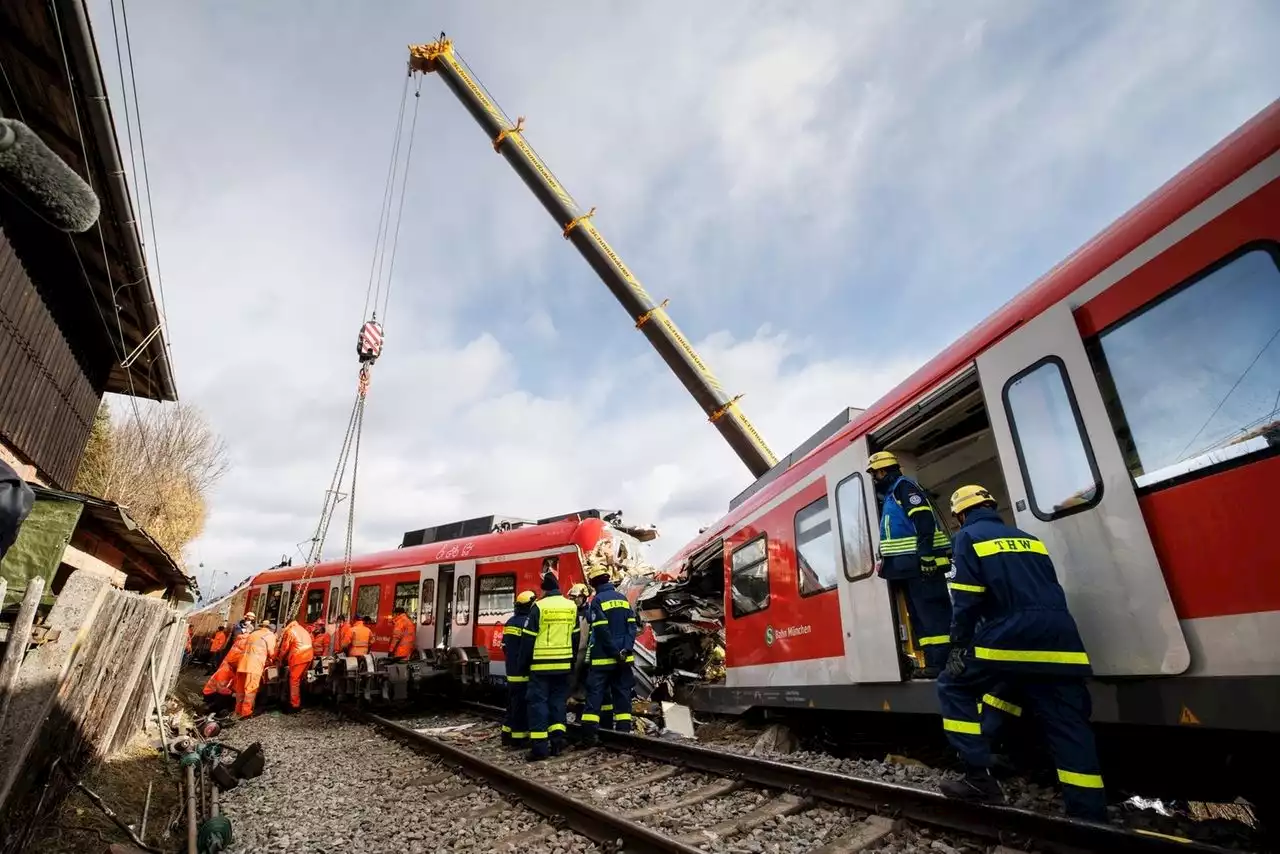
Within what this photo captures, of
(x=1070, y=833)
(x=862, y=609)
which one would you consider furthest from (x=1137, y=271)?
(x=862, y=609)

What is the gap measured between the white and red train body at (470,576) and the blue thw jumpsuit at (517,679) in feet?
9.45

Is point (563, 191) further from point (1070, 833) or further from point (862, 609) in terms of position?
point (1070, 833)

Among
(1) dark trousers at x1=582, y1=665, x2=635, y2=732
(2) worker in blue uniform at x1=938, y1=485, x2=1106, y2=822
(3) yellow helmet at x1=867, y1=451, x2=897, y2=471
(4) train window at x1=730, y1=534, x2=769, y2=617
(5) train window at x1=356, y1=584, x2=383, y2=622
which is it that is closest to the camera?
(2) worker in blue uniform at x1=938, y1=485, x2=1106, y2=822

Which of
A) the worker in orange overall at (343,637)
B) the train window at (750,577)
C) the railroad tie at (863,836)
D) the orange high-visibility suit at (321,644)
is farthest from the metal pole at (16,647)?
the orange high-visibility suit at (321,644)

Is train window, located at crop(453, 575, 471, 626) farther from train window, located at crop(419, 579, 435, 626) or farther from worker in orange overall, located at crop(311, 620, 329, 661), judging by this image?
worker in orange overall, located at crop(311, 620, 329, 661)

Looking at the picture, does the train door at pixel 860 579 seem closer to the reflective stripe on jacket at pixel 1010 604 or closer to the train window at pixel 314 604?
the reflective stripe on jacket at pixel 1010 604

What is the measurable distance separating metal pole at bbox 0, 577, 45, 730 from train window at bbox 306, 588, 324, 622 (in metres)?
12.3

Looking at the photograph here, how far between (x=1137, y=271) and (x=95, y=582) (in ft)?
21.7

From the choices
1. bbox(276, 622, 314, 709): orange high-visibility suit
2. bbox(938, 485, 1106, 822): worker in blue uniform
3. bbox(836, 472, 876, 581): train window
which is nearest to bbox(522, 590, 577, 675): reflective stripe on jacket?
bbox(836, 472, 876, 581): train window

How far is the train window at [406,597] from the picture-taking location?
1228 centimetres

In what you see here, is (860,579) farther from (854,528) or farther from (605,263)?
(605,263)

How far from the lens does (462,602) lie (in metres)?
11.3

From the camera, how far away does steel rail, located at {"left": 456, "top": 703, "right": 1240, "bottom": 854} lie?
2570 mm

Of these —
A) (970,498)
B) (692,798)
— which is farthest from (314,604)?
(970,498)
